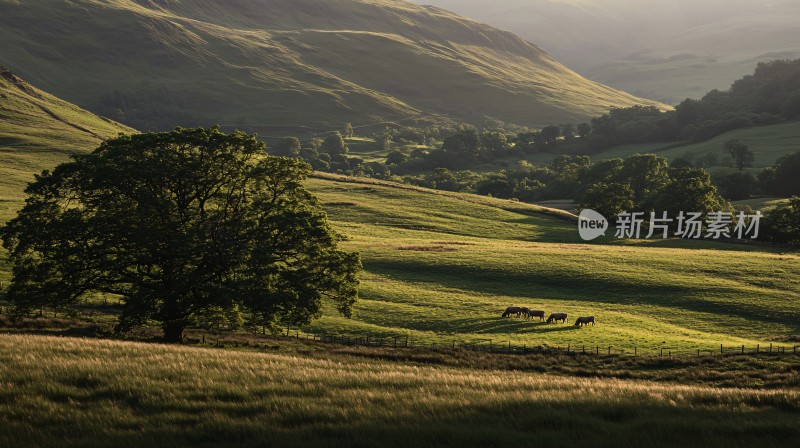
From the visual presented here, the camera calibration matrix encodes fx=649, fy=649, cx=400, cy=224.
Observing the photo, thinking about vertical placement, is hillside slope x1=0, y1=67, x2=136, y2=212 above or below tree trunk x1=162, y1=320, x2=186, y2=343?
above

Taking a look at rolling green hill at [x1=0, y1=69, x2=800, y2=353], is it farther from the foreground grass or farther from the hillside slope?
the foreground grass

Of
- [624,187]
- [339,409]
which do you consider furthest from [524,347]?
[624,187]

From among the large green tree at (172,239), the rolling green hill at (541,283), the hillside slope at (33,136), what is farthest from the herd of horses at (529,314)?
the hillside slope at (33,136)

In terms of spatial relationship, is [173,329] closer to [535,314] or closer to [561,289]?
[535,314]

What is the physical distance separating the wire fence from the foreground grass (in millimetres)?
26488

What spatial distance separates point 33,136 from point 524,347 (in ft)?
490

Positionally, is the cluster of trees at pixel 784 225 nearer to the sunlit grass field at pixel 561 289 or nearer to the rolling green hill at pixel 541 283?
the sunlit grass field at pixel 561 289

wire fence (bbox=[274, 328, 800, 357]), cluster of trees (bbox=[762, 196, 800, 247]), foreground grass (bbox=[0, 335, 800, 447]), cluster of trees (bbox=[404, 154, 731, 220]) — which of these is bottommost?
wire fence (bbox=[274, 328, 800, 357])

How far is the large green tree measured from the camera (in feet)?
118

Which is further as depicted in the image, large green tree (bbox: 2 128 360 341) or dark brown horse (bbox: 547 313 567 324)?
dark brown horse (bbox: 547 313 567 324)

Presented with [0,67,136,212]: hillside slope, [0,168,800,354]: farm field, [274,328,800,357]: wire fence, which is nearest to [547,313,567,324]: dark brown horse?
[0,168,800,354]: farm field

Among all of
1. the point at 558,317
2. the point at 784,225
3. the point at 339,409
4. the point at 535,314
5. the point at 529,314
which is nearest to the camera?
the point at 339,409

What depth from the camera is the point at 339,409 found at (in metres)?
15.1

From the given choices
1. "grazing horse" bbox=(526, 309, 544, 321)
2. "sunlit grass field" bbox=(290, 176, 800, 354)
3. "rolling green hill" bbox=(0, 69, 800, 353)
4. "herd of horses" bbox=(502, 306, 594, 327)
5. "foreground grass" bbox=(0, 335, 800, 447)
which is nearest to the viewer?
"foreground grass" bbox=(0, 335, 800, 447)
